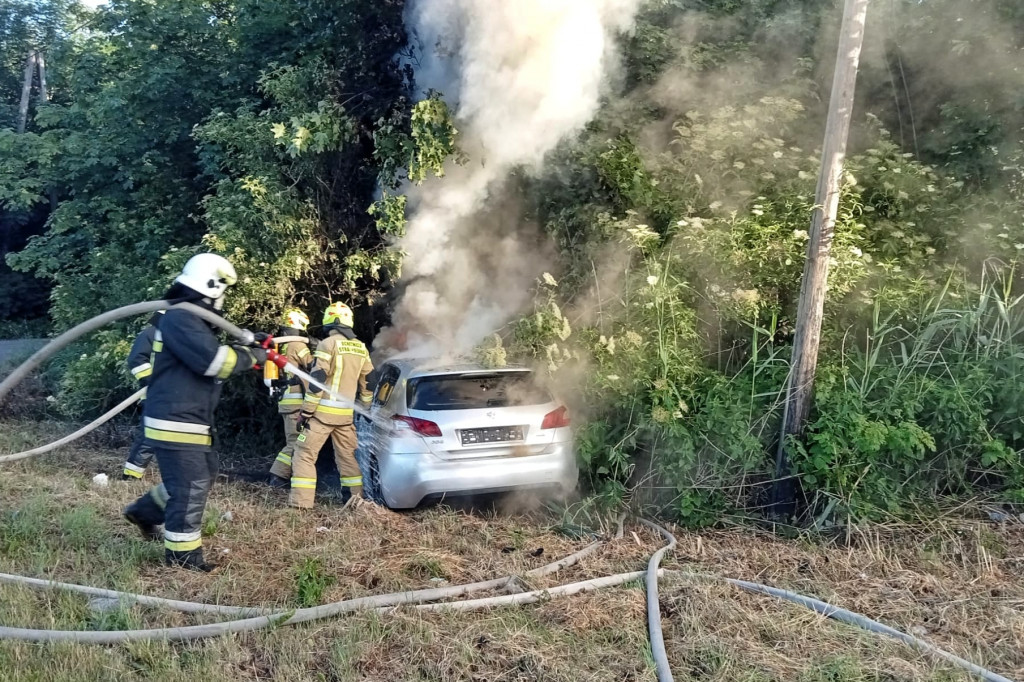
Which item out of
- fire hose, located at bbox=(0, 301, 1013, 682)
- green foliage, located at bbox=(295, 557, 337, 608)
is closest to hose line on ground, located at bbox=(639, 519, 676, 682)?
fire hose, located at bbox=(0, 301, 1013, 682)

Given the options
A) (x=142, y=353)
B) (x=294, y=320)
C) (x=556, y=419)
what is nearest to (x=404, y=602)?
(x=556, y=419)

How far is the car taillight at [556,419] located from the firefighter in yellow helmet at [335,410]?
1777 mm

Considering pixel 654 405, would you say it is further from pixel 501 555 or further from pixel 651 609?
pixel 651 609

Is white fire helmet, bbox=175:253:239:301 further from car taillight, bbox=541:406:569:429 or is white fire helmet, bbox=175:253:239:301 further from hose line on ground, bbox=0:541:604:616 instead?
car taillight, bbox=541:406:569:429

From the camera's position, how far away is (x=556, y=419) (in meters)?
6.31

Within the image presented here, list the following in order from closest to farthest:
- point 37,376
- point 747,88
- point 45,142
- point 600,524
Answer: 1. point 600,524
2. point 747,88
3. point 37,376
4. point 45,142

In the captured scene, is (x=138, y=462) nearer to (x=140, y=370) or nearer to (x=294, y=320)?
(x=140, y=370)

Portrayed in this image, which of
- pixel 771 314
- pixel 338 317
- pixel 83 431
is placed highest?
pixel 771 314

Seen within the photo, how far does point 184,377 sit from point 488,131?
452 cm

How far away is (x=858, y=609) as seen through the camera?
173 inches

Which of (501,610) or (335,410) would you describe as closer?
(501,610)

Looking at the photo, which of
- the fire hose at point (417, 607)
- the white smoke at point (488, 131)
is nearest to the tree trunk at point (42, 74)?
the white smoke at point (488, 131)

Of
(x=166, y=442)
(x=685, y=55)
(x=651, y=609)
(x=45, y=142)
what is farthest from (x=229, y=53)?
(x=651, y=609)

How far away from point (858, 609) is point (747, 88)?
5.38 metres
